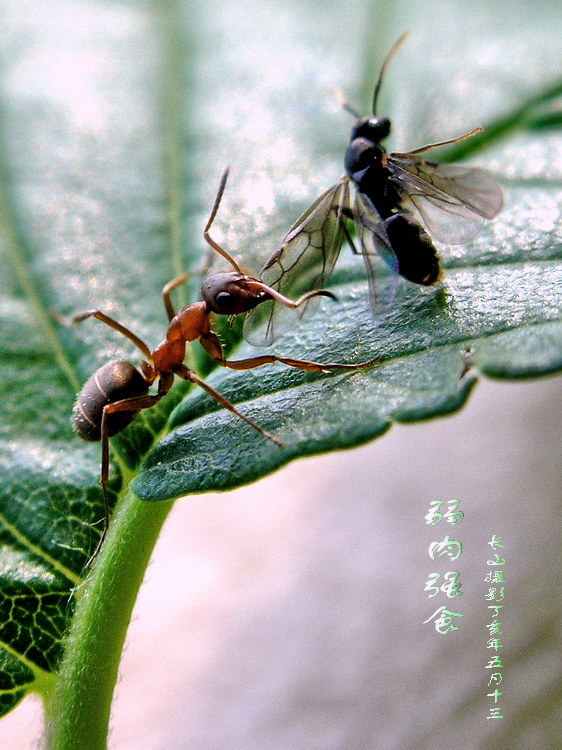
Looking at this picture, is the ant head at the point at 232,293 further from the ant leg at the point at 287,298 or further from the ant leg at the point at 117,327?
the ant leg at the point at 117,327

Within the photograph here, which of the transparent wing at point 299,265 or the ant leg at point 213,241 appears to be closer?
the transparent wing at point 299,265

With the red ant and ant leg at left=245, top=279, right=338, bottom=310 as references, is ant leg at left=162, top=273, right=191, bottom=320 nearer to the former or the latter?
the red ant

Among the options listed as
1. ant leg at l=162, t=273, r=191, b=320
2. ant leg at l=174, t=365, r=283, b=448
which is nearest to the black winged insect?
ant leg at l=174, t=365, r=283, b=448

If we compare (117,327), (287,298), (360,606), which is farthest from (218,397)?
(360,606)

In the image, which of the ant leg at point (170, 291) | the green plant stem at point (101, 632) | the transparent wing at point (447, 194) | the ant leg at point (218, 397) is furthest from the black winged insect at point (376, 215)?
the green plant stem at point (101, 632)

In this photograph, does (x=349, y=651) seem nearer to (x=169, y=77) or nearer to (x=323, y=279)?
(x=323, y=279)

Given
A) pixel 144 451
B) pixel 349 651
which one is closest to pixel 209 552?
pixel 349 651
